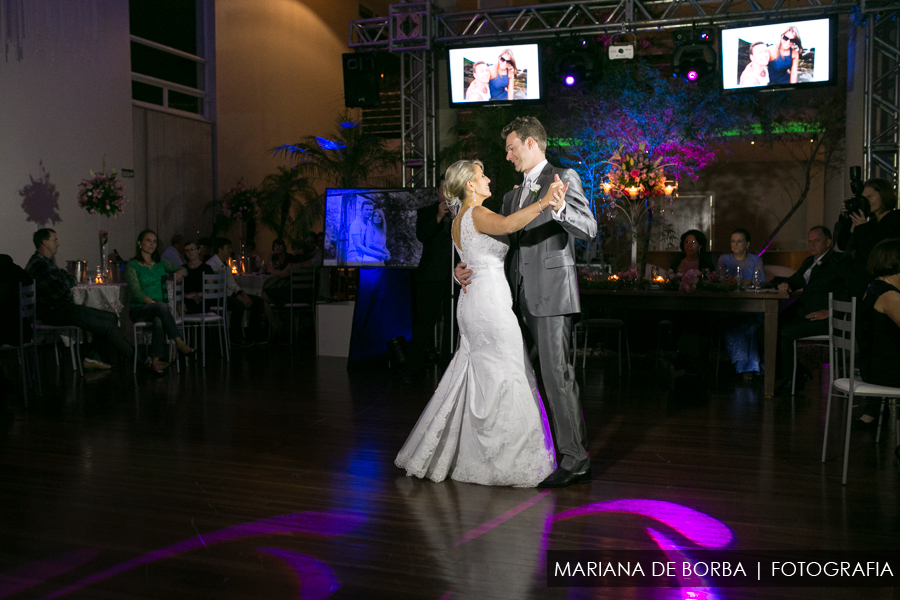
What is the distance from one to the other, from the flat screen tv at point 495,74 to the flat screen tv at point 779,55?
7.14ft

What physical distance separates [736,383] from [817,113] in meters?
7.41

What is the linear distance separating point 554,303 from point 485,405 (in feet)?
2.02

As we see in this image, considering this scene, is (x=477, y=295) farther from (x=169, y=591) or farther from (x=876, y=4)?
(x=876, y=4)

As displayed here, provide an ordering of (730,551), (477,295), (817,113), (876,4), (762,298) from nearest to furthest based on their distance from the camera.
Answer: (730,551) < (477,295) < (762,298) < (876,4) < (817,113)

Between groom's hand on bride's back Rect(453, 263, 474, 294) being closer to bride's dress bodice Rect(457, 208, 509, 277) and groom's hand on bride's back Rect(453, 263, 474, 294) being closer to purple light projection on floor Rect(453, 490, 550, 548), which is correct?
bride's dress bodice Rect(457, 208, 509, 277)

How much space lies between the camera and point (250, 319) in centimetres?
988

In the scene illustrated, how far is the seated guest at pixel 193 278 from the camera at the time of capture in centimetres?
833

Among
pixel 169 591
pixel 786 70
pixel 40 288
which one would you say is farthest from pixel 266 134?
A: pixel 169 591

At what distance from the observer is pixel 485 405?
374 cm

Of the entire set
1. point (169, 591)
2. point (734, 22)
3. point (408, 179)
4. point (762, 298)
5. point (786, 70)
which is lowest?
point (169, 591)

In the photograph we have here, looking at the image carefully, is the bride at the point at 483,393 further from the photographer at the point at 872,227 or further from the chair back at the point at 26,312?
the chair back at the point at 26,312

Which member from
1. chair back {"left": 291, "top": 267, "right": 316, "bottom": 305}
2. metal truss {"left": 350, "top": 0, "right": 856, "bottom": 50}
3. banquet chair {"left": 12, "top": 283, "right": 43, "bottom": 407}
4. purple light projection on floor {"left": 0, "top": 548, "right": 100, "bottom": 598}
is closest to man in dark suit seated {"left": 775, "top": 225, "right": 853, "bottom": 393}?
metal truss {"left": 350, "top": 0, "right": 856, "bottom": 50}

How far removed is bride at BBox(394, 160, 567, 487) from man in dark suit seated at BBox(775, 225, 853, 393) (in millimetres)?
3418

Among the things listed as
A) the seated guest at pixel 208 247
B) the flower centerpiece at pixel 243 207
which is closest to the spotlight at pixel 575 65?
the seated guest at pixel 208 247
